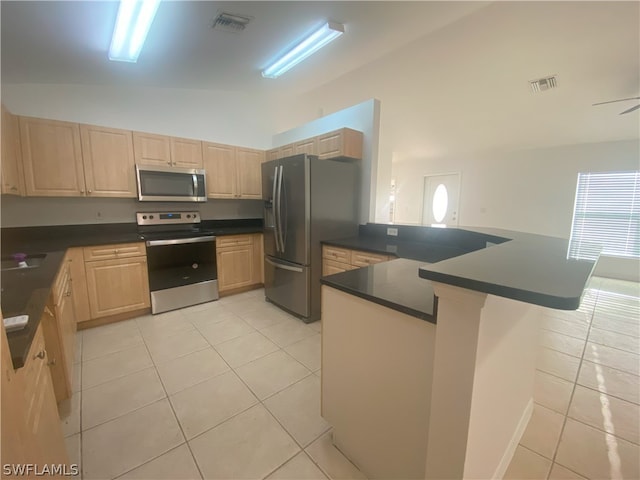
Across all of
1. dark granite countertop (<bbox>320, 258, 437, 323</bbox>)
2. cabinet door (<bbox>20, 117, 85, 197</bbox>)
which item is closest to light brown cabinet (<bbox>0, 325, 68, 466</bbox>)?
dark granite countertop (<bbox>320, 258, 437, 323</bbox>)

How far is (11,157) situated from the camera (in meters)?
2.40

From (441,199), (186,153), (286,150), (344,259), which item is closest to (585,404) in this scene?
(344,259)

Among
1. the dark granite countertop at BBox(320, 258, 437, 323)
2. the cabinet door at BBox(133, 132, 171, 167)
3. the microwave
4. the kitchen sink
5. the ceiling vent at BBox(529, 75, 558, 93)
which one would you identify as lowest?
the kitchen sink

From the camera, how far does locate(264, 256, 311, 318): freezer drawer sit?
2.95 m

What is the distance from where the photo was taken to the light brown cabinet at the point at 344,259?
2596 millimetres

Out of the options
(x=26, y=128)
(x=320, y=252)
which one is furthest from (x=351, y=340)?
(x=26, y=128)

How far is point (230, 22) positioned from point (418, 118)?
427 centimetres

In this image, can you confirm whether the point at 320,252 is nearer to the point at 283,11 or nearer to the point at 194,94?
the point at 283,11

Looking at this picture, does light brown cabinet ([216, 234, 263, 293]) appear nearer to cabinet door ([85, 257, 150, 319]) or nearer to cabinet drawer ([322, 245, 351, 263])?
cabinet door ([85, 257, 150, 319])

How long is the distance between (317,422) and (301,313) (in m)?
1.42

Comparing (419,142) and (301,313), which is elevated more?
(419,142)

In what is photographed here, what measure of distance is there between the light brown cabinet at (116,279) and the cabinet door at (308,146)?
7.37 ft

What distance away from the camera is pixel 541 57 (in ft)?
10.3

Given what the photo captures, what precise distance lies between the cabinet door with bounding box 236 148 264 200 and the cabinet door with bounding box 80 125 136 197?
1.32m
